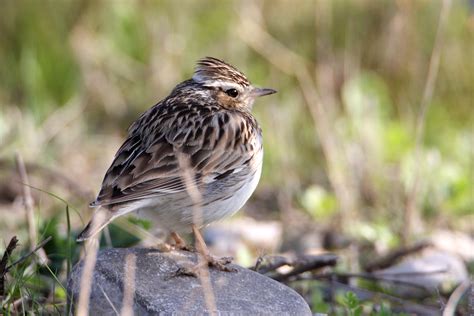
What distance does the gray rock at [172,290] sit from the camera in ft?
15.3

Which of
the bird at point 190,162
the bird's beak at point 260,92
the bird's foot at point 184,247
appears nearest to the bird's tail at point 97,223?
the bird at point 190,162

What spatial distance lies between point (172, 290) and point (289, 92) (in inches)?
247

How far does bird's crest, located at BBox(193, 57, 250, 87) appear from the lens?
6.39 meters

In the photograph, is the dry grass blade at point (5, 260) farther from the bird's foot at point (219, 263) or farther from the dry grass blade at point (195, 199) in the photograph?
the bird's foot at point (219, 263)

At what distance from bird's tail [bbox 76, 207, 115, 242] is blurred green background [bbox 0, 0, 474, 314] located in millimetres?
3322

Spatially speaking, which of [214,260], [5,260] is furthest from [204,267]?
[5,260]

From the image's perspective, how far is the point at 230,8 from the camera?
36.9 ft

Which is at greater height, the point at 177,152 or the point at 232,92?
the point at 232,92

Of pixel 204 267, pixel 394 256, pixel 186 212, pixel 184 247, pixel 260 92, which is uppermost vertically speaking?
pixel 260 92

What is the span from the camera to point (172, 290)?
485 centimetres

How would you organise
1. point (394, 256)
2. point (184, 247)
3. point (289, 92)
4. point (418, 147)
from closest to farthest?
1. point (184, 247)
2. point (394, 256)
3. point (418, 147)
4. point (289, 92)

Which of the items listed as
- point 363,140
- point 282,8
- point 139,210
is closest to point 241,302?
point 139,210

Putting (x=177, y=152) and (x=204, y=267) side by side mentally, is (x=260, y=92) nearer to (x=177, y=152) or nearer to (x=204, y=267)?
(x=177, y=152)

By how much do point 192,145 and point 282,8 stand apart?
650 centimetres
